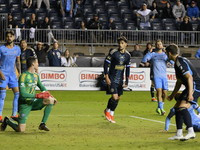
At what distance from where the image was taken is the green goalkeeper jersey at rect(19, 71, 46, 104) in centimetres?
772

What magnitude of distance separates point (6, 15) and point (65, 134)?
17.2 meters

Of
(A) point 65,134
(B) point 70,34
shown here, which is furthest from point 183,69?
(B) point 70,34

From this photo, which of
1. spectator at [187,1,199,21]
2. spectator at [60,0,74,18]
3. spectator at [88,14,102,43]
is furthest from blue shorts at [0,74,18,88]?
spectator at [187,1,199,21]

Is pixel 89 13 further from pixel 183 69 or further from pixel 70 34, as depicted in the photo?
pixel 183 69

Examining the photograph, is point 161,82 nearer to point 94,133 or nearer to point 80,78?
point 94,133

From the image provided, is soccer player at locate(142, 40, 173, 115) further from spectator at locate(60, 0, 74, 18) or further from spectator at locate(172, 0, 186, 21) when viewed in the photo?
spectator at locate(172, 0, 186, 21)

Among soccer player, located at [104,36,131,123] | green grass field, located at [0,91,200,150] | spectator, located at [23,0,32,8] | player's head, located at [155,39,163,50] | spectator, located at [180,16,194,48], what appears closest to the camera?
green grass field, located at [0,91,200,150]

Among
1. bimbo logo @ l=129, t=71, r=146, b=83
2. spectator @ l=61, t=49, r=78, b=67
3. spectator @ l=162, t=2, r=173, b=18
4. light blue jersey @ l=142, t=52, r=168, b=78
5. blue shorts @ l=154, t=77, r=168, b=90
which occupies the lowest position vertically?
bimbo logo @ l=129, t=71, r=146, b=83

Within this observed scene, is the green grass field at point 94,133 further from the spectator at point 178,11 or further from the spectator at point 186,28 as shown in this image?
the spectator at point 178,11

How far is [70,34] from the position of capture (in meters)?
23.9

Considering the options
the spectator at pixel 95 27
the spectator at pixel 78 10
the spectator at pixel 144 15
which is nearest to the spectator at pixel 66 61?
the spectator at pixel 95 27

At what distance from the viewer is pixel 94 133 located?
25.9 feet

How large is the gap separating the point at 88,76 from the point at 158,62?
813cm

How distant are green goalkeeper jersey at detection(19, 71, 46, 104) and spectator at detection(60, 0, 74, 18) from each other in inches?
662
